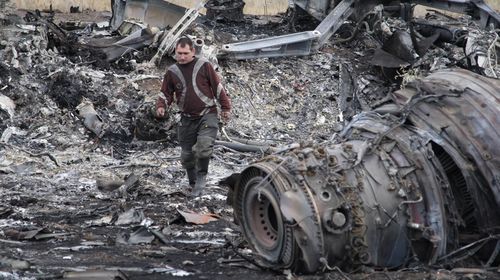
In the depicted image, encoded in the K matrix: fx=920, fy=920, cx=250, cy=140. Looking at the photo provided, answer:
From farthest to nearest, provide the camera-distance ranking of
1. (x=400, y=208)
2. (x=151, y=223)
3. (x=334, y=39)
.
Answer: (x=334, y=39), (x=151, y=223), (x=400, y=208)

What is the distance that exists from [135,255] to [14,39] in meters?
7.47

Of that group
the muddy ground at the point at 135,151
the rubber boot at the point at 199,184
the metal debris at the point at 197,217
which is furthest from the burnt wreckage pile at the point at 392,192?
the rubber boot at the point at 199,184

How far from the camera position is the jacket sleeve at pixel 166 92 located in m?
8.81

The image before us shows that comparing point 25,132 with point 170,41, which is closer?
point 25,132

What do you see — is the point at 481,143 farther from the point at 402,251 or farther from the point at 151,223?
the point at 151,223

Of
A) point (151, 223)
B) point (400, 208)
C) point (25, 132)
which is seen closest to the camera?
point (400, 208)

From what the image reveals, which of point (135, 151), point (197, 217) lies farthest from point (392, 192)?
point (135, 151)

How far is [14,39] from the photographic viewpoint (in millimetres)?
13039

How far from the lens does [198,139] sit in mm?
8906

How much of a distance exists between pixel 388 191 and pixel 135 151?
19.6 ft

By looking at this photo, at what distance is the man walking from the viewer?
8.73m

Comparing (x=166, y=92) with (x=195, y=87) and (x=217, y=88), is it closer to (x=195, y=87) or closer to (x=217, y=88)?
(x=195, y=87)

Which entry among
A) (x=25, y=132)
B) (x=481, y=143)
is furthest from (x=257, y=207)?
(x=25, y=132)

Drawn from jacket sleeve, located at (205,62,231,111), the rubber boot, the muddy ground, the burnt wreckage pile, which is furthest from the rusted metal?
the rubber boot
